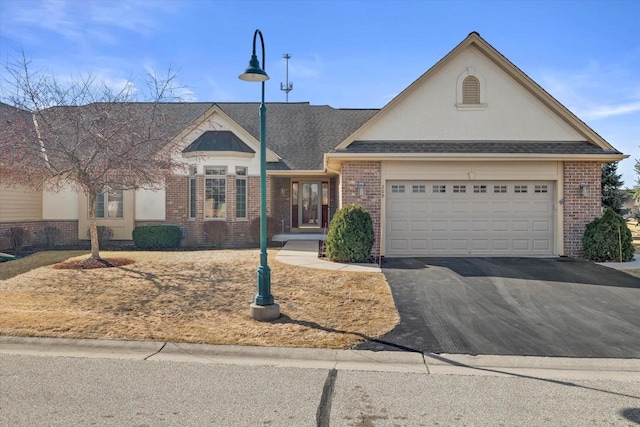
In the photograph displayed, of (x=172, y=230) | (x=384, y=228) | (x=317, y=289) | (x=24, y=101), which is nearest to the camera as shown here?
(x=317, y=289)

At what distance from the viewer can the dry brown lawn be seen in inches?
276

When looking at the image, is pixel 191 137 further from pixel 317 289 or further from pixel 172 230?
pixel 317 289

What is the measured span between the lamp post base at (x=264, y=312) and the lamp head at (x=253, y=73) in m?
3.89

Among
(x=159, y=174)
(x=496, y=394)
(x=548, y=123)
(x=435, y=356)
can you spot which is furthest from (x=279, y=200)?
(x=496, y=394)

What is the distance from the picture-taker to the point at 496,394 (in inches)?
190

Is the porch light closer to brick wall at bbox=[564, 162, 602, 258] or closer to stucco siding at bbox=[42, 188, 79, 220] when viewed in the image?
brick wall at bbox=[564, 162, 602, 258]

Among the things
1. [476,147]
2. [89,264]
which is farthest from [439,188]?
[89,264]

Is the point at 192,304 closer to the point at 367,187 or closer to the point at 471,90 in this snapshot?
the point at 367,187

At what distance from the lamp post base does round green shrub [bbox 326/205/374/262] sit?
5.31 metres

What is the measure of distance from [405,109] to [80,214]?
14.3 meters

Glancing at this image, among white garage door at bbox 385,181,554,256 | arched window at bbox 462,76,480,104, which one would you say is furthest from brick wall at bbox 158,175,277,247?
arched window at bbox 462,76,480,104

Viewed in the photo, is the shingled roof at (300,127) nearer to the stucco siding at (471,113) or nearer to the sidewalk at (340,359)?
the stucco siding at (471,113)

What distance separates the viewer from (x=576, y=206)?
45.2ft

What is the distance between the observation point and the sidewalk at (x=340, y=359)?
5.64 meters
